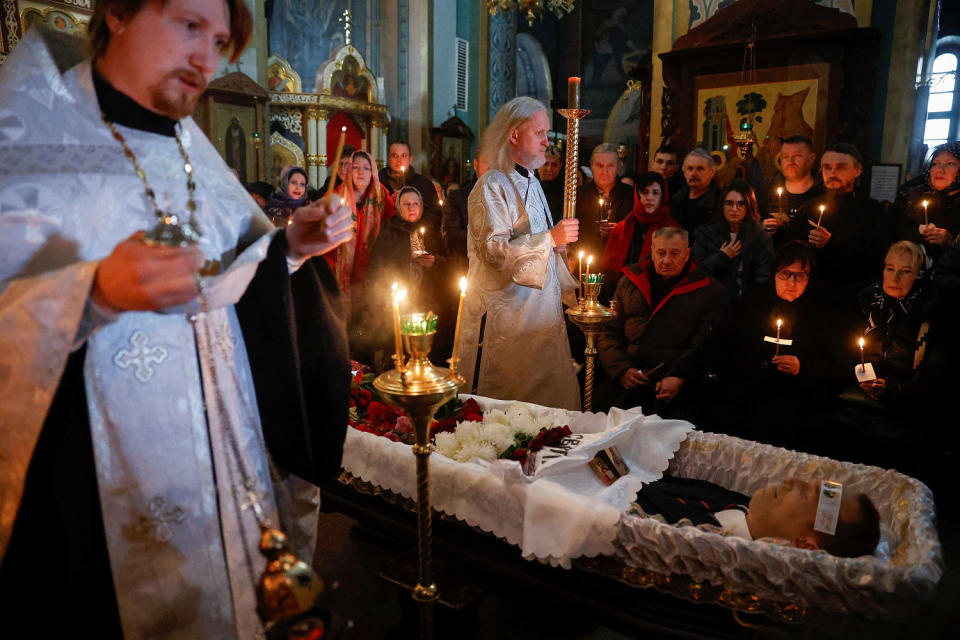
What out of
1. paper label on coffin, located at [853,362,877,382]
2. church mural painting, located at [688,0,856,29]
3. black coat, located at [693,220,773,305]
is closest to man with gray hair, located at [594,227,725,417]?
black coat, located at [693,220,773,305]

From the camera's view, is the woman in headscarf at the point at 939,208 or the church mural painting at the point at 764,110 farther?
the church mural painting at the point at 764,110

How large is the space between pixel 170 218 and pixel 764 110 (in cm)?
718

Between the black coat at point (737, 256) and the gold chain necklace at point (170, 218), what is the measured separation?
3.64 meters

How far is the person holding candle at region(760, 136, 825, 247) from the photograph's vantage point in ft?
15.2

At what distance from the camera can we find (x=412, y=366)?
166cm

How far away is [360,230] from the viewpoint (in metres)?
5.87

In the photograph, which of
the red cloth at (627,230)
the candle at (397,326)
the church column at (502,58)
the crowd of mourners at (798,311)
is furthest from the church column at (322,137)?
the candle at (397,326)

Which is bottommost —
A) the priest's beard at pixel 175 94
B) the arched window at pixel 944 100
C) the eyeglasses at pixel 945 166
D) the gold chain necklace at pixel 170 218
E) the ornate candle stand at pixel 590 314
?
the ornate candle stand at pixel 590 314

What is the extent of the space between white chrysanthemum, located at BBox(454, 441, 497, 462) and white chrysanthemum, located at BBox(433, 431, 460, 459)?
0.04 metres

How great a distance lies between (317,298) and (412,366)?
1.09 feet

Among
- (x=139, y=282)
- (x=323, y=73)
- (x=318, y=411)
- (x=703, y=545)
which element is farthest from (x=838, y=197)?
(x=323, y=73)

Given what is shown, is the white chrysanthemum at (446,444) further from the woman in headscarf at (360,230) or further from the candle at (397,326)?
the woman in headscarf at (360,230)

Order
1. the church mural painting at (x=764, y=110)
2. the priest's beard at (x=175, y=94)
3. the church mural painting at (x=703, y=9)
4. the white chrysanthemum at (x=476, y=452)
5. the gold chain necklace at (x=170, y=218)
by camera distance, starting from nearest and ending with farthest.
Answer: the gold chain necklace at (x=170, y=218) < the priest's beard at (x=175, y=94) < the white chrysanthemum at (x=476, y=452) < the church mural painting at (x=764, y=110) < the church mural painting at (x=703, y=9)

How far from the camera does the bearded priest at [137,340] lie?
105 centimetres
